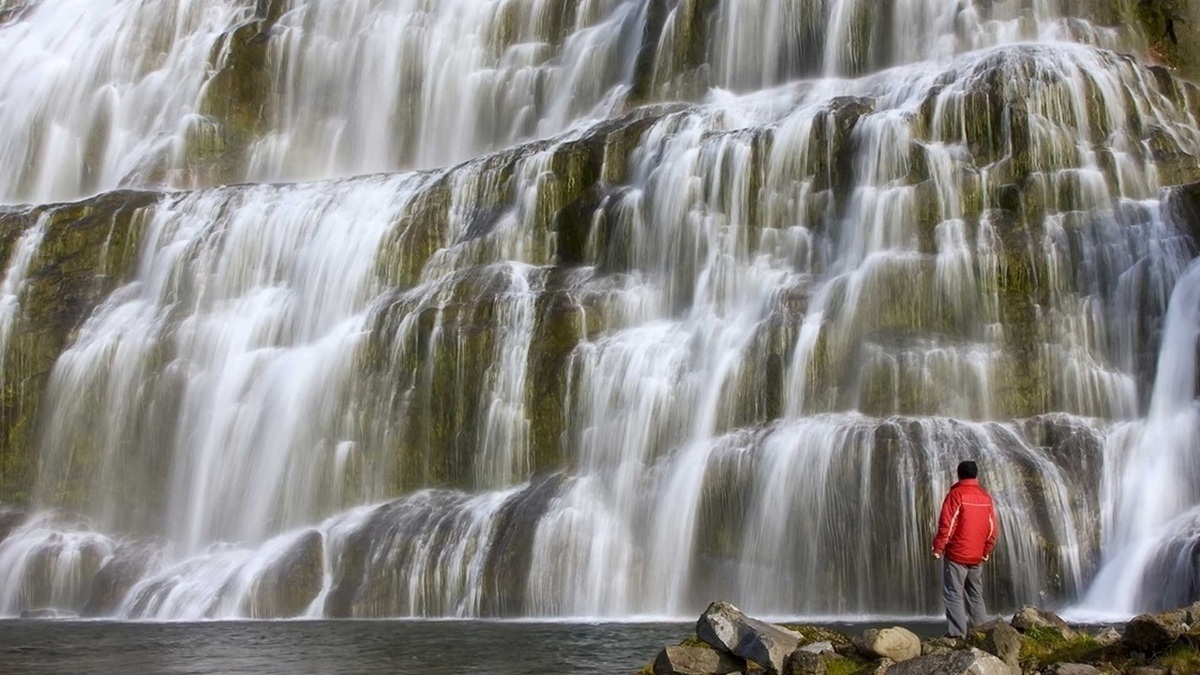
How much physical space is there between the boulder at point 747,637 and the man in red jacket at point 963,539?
68.9 inches

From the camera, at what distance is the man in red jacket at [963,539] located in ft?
43.7

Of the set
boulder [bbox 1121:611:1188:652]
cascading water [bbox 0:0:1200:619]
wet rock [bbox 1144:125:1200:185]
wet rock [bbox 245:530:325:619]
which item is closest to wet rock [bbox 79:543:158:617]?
cascading water [bbox 0:0:1200:619]

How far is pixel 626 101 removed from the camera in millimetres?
39062

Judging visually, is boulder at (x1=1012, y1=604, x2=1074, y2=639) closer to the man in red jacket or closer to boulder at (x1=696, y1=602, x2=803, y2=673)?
the man in red jacket

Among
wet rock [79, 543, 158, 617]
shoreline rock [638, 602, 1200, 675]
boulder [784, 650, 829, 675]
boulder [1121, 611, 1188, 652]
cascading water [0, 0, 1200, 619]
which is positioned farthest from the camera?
wet rock [79, 543, 158, 617]

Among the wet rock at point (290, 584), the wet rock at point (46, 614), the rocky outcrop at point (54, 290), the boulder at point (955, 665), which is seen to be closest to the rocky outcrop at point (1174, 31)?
the wet rock at point (290, 584)

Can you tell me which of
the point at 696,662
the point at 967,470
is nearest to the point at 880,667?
the point at 696,662

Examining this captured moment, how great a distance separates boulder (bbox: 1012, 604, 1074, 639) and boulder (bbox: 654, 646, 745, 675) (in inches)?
102

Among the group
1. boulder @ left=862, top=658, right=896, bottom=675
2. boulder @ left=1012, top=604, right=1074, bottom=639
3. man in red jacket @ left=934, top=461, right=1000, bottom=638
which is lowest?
boulder @ left=862, top=658, right=896, bottom=675

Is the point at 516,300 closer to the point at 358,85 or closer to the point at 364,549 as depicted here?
the point at 364,549

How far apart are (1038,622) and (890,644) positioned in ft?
5.77

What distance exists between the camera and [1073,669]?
1098cm

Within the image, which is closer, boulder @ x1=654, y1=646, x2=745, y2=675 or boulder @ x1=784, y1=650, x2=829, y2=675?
boulder @ x1=784, y1=650, x2=829, y2=675

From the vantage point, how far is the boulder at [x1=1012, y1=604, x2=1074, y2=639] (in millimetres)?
12406
